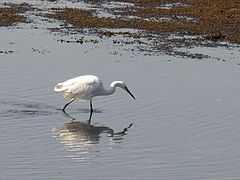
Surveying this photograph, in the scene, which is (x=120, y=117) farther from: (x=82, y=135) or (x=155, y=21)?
(x=155, y=21)

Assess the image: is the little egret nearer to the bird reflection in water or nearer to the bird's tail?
the bird's tail

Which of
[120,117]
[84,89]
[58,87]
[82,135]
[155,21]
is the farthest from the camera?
[155,21]

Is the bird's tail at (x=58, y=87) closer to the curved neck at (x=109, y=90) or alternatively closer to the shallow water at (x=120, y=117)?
the shallow water at (x=120, y=117)

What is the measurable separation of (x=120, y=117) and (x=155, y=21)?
1339cm

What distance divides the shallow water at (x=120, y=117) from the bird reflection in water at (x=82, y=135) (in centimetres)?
2

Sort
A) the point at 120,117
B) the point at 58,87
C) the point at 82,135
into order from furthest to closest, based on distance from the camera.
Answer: the point at 58,87, the point at 120,117, the point at 82,135

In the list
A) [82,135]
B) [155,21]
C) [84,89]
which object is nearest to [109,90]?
[84,89]

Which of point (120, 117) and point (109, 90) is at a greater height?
point (109, 90)

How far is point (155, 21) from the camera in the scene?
3136cm

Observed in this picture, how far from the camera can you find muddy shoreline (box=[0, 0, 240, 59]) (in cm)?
2803

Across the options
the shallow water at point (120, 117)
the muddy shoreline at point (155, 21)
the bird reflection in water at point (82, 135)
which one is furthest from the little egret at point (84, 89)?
the muddy shoreline at point (155, 21)

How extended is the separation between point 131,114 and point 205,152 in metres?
3.21

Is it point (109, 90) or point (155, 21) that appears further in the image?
point (155, 21)

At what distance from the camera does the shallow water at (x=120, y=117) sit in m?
14.7
